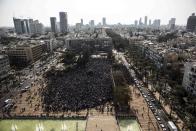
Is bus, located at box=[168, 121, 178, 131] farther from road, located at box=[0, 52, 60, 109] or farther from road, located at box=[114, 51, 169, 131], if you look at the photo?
road, located at box=[0, 52, 60, 109]

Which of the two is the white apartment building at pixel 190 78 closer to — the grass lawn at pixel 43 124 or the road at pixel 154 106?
the road at pixel 154 106

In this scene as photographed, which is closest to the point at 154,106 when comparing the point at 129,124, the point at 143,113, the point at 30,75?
the point at 143,113

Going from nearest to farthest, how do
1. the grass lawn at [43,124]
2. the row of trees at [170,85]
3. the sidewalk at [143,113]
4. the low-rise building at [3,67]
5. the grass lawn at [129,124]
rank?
1. the grass lawn at [129,124]
2. the grass lawn at [43,124]
3. the sidewalk at [143,113]
4. the row of trees at [170,85]
5. the low-rise building at [3,67]

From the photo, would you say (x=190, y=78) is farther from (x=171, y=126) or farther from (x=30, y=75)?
(x=30, y=75)

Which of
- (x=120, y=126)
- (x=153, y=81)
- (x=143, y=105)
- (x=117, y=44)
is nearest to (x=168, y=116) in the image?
(x=143, y=105)

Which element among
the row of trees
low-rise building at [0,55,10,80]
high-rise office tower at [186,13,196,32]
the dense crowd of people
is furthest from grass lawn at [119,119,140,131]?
high-rise office tower at [186,13,196,32]

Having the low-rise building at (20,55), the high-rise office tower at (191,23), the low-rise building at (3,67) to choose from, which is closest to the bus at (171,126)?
the low-rise building at (3,67)
